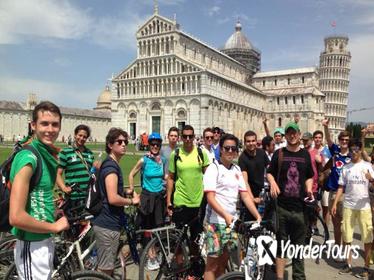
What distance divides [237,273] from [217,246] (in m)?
0.44

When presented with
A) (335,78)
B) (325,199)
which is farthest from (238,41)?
(325,199)

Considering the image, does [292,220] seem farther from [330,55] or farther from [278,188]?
[330,55]

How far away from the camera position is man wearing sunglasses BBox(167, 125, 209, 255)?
5304mm

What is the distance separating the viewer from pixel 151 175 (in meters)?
6.05

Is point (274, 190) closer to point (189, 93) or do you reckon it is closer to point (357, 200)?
point (357, 200)

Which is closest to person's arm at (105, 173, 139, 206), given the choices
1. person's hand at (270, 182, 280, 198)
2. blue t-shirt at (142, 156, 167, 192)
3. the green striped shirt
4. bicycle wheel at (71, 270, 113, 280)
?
bicycle wheel at (71, 270, 113, 280)

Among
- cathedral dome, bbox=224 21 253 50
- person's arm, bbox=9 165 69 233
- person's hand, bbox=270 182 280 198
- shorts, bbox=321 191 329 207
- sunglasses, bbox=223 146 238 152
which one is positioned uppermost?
cathedral dome, bbox=224 21 253 50

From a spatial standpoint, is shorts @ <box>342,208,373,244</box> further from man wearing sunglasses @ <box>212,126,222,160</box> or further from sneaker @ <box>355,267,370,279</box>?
man wearing sunglasses @ <box>212,126,222,160</box>

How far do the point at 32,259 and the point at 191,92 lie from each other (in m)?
52.1

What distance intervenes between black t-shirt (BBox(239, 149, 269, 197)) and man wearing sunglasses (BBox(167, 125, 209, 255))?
0.84 meters

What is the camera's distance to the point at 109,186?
398 centimetres

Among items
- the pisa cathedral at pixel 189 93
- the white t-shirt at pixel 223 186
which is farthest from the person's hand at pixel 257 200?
the pisa cathedral at pixel 189 93

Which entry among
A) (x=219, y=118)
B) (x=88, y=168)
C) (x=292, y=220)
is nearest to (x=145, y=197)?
(x=88, y=168)

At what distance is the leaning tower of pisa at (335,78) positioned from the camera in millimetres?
93750
